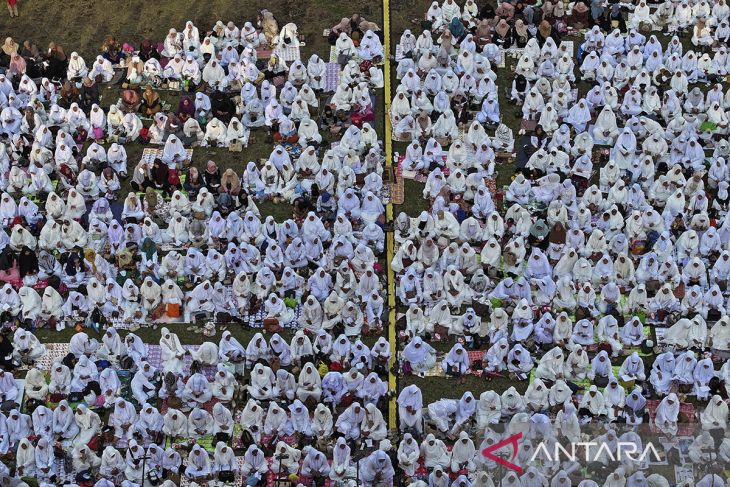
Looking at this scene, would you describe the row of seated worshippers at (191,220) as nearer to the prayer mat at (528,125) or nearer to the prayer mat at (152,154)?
the prayer mat at (152,154)

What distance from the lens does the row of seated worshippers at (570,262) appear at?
2864 centimetres

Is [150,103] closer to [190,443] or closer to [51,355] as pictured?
[51,355]

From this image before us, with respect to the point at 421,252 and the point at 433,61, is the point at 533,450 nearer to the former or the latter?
the point at 421,252

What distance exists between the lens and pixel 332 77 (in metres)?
35.9

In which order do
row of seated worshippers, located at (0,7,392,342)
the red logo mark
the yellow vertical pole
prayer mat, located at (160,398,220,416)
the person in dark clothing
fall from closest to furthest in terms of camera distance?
1. the red logo mark
2. prayer mat, located at (160,398,220,416)
3. the yellow vertical pole
4. row of seated worshippers, located at (0,7,392,342)
5. the person in dark clothing

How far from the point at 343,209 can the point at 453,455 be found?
6490 mm

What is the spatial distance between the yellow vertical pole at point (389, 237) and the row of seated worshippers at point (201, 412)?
1.04 feet

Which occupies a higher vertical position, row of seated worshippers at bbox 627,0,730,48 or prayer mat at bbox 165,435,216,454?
row of seated worshippers at bbox 627,0,730,48

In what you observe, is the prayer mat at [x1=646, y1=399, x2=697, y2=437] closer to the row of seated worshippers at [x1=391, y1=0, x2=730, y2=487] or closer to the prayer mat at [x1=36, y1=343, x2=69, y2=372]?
the row of seated worshippers at [x1=391, y1=0, x2=730, y2=487]

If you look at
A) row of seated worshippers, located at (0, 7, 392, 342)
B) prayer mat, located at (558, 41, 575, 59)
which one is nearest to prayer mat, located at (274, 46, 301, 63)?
row of seated worshippers, located at (0, 7, 392, 342)

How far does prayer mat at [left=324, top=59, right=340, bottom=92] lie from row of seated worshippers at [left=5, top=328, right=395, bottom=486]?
785cm

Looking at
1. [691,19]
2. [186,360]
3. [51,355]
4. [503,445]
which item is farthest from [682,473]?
[691,19]

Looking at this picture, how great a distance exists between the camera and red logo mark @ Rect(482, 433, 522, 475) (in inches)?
1100

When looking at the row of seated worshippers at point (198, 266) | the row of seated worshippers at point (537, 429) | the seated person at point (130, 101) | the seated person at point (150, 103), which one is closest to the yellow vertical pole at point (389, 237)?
the row of seated worshippers at point (198, 266)
